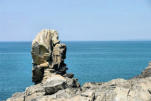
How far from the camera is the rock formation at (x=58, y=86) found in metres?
25.8

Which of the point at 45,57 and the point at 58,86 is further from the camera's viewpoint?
the point at 45,57

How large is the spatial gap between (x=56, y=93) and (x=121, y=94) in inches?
220

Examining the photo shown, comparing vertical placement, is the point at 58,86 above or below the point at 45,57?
below

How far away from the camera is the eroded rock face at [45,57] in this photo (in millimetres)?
38938

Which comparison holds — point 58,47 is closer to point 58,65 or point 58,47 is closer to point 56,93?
point 58,65

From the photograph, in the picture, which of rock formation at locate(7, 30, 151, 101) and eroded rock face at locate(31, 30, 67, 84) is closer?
rock formation at locate(7, 30, 151, 101)

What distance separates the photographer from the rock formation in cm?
2578

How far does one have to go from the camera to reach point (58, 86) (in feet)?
95.6

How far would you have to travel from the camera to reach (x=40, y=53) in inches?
1540

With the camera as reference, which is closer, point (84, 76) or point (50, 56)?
point (50, 56)

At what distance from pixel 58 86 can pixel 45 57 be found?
10519 millimetres

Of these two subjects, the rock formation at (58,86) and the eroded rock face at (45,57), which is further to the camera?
the eroded rock face at (45,57)

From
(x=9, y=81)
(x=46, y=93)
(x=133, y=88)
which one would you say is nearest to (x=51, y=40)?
(x=46, y=93)

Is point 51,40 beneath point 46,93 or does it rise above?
above
